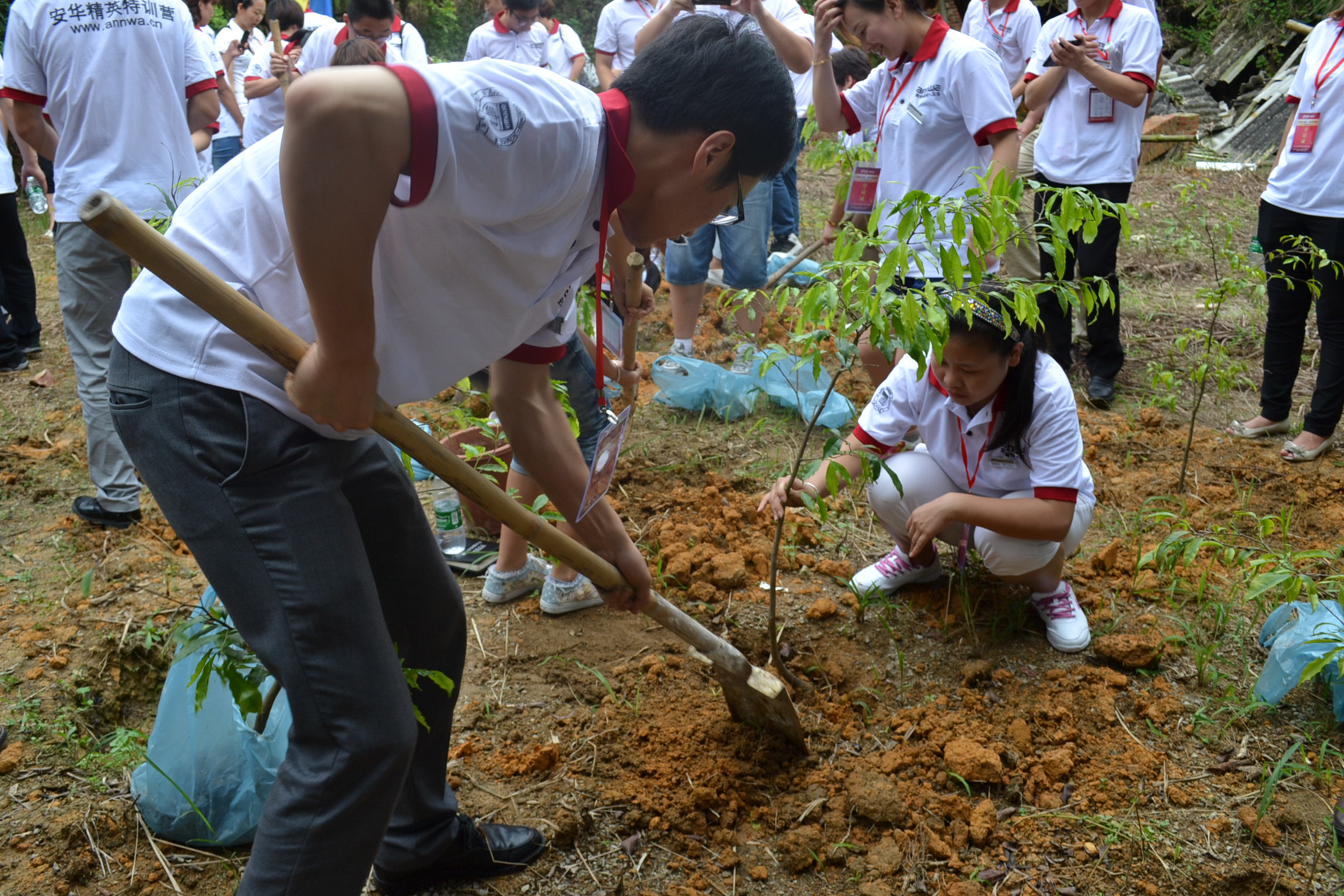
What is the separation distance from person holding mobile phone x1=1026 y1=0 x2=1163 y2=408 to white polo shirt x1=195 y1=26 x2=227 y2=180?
11.4ft

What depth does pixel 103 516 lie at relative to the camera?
3352 mm

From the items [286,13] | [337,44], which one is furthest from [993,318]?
[286,13]

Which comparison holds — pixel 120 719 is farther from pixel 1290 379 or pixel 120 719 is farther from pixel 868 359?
pixel 1290 379

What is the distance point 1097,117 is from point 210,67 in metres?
3.68

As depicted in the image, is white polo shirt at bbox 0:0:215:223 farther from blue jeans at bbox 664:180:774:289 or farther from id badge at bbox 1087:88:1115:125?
id badge at bbox 1087:88:1115:125

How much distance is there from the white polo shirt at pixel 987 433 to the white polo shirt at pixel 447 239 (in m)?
1.38

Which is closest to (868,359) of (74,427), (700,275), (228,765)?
(700,275)

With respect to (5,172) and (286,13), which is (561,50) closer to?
(286,13)

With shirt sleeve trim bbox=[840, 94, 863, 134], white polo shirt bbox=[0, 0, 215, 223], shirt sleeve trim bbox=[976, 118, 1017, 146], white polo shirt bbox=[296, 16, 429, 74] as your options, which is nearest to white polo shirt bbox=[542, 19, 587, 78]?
white polo shirt bbox=[296, 16, 429, 74]

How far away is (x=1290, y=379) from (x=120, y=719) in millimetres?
4409

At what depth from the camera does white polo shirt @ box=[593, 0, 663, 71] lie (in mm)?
5379

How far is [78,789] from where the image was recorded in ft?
7.07

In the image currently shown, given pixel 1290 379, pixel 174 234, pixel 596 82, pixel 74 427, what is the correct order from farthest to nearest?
pixel 596 82 < pixel 74 427 < pixel 1290 379 < pixel 174 234

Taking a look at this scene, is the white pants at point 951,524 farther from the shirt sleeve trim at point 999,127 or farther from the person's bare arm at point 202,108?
the person's bare arm at point 202,108
